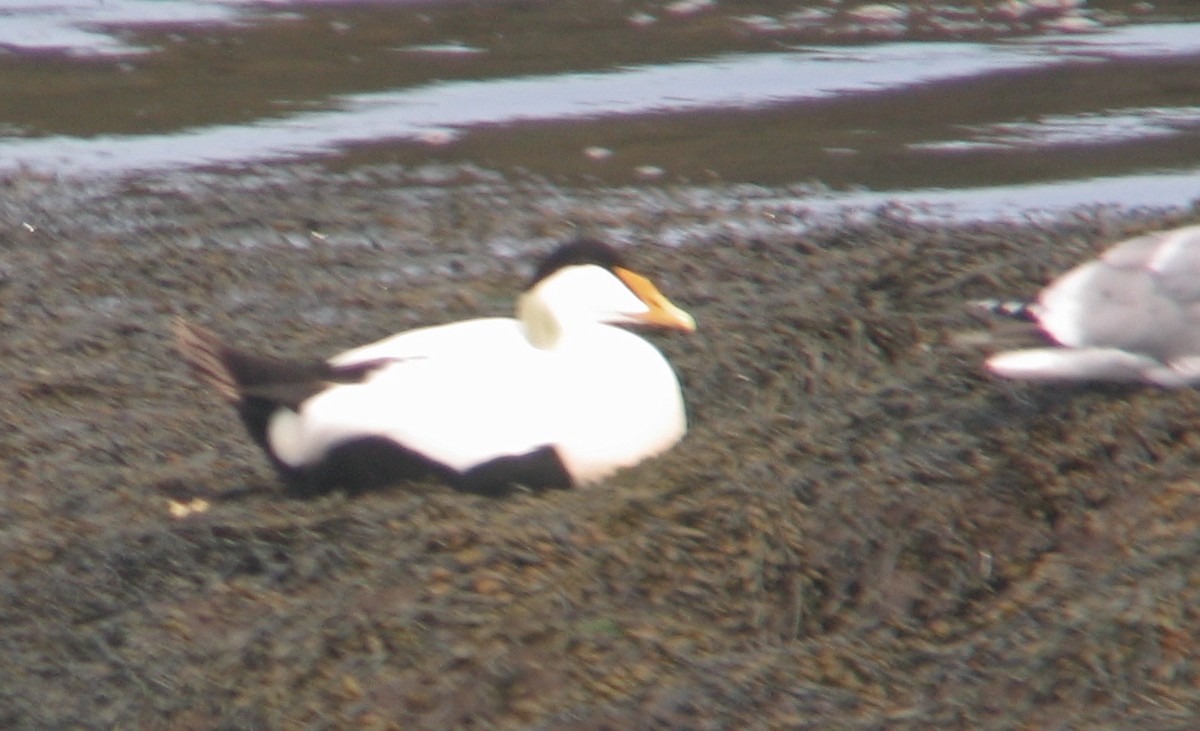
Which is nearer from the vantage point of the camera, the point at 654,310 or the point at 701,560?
the point at 701,560

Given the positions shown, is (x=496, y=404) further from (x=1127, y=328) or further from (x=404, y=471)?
(x=1127, y=328)

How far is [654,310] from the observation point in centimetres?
429

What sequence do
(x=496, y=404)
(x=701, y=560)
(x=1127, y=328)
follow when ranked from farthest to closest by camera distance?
(x=1127, y=328) → (x=496, y=404) → (x=701, y=560)

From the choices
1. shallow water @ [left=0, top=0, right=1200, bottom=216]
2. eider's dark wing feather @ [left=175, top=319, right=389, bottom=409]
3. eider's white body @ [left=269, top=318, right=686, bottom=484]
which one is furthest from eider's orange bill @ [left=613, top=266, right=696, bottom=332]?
shallow water @ [left=0, top=0, right=1200, bottom=216]

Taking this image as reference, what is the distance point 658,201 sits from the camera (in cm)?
696

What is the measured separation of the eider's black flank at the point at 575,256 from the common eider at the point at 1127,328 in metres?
0.88

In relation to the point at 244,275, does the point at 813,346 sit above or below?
above

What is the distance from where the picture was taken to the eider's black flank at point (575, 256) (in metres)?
4.21

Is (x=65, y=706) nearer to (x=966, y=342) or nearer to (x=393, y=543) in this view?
(x=393, y=543)

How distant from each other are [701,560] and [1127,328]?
1082 mm

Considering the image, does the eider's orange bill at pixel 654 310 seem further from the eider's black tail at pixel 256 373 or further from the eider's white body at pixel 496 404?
the eider's black tail at pixel 256 373

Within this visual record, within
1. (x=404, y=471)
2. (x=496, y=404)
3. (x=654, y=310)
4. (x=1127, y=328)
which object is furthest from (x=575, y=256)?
(x=1127, y=328)

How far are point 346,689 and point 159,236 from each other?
3.53m

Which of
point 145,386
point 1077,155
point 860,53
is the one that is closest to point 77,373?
point 145,386
